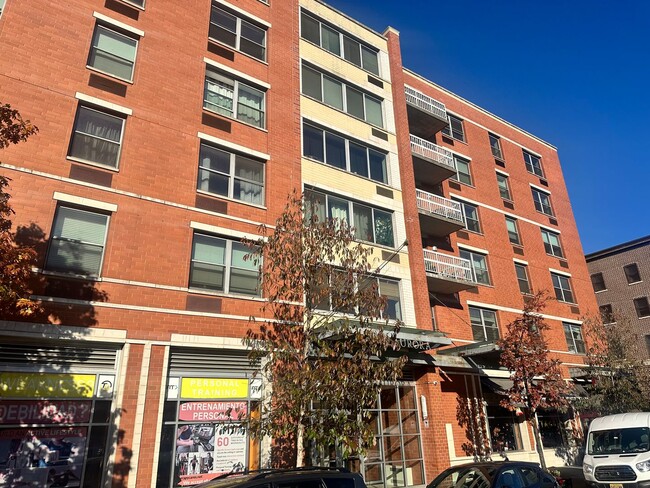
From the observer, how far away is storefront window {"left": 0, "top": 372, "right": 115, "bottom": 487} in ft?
34.3

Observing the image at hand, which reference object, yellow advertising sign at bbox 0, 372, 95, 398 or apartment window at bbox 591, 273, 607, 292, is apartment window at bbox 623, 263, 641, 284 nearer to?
apartment window at bbox 591, 273, 607, 292

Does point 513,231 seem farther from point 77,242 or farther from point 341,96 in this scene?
point 77,242

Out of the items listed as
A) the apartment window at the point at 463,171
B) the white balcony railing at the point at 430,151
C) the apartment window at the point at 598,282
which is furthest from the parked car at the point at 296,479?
the apartment window at the point at 598,282

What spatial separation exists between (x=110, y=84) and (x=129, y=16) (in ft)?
10.3

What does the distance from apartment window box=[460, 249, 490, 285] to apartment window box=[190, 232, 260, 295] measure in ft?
43.6

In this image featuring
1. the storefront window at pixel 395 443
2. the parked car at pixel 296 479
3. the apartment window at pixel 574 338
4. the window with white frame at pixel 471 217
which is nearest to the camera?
the parked car at pixel 296 479

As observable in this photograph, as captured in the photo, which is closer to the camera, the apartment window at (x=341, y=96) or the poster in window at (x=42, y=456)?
the poster in window at (x=42, y=456)

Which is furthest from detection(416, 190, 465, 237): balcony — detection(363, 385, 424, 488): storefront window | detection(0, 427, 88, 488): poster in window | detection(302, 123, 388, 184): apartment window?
detection(0, 427, 88, 488): poster in window

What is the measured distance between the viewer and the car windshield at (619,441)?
14.0 metres

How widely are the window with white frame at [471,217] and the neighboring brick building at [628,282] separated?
18.3m

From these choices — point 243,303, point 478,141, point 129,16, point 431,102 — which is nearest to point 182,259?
point 243,303

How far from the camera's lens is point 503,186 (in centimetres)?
2894

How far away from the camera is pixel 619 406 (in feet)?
73.4

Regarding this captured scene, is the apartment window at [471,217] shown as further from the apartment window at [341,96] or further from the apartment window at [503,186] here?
the apartment window at [341,96]
